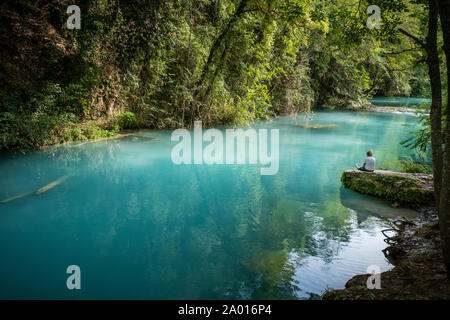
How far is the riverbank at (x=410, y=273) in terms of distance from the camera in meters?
4.25

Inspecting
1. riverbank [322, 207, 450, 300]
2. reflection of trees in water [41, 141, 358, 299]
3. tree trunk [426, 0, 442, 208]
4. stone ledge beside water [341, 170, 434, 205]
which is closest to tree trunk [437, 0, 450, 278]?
riverbank [322, 207, 450, 300]

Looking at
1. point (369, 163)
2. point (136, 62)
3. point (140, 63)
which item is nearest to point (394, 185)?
point (369, 163)

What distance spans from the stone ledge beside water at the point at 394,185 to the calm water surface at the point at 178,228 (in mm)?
429

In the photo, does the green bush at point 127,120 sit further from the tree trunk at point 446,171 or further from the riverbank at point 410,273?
the tree trunk at point 446,171

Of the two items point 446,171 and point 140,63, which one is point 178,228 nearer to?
point 446,171

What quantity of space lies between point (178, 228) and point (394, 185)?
620cm

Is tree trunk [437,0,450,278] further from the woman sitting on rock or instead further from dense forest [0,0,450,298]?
the woman sitting on rock

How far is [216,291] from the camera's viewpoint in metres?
5.25

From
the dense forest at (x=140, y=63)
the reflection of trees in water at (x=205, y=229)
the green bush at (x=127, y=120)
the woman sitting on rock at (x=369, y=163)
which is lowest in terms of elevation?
the reflection of trees in water at (x=205, y=229)

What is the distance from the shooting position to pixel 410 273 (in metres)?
5.14

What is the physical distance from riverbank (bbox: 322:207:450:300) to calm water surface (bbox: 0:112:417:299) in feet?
1.24

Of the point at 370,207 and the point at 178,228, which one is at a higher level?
the point at 370,207

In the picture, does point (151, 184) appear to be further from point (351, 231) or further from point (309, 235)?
point (351, 231)

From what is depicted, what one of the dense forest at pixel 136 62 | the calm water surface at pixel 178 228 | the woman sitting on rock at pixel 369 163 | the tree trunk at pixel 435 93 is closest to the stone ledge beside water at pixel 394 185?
the woman sitting on rock at pixel 369 163
